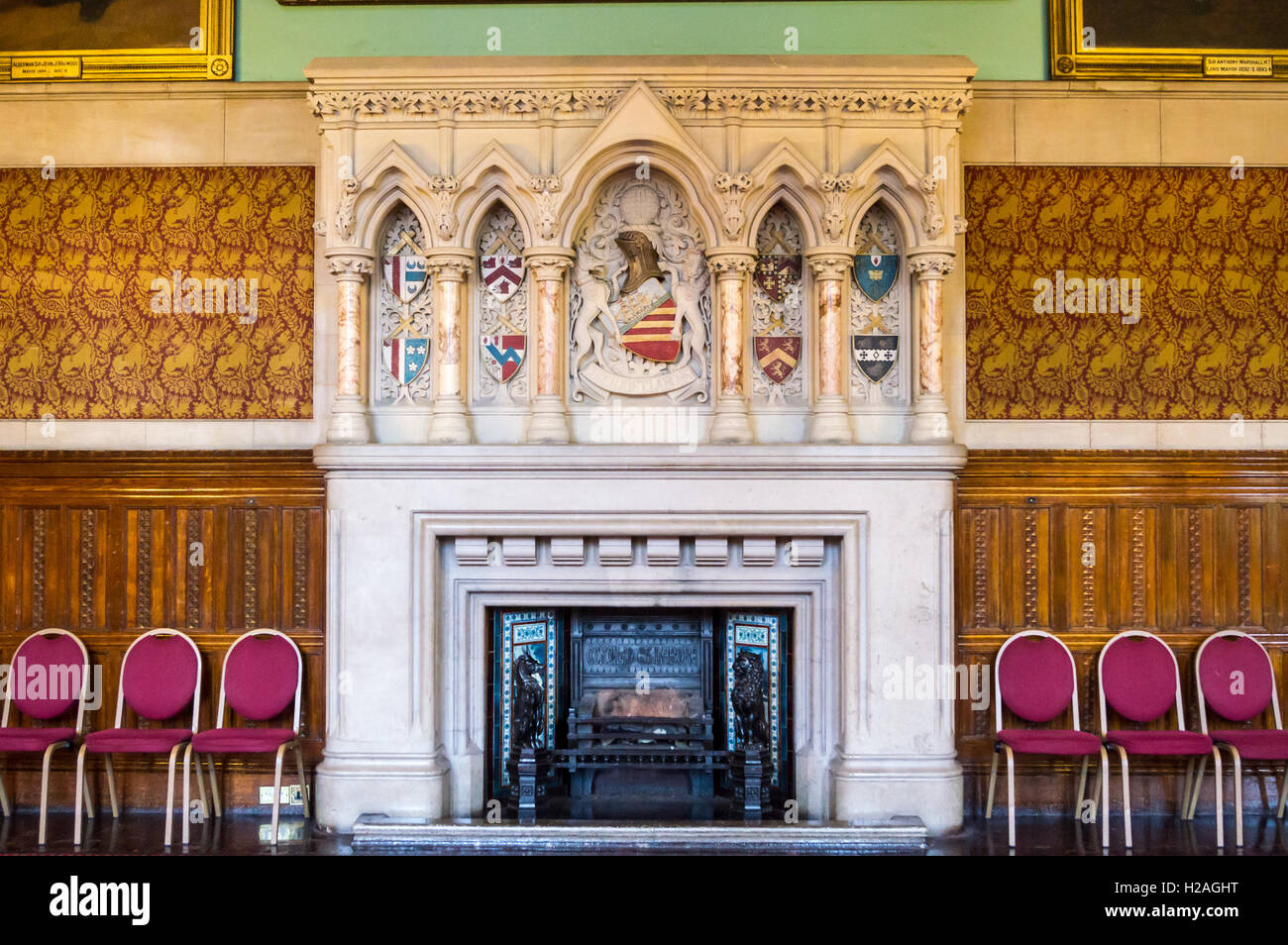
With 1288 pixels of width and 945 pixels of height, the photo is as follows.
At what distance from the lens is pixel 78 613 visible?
6.52m

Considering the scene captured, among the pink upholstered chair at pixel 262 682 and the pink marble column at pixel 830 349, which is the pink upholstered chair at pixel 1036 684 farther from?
the pink upholstered chair at pixel 262 682

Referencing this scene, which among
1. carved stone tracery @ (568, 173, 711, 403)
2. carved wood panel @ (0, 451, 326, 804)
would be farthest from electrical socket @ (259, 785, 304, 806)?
carved stone tracery @ (568, 173, 711, 403)

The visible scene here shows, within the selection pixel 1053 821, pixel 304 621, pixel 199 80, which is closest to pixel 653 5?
pixel 199 80

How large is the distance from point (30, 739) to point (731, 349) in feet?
13.7

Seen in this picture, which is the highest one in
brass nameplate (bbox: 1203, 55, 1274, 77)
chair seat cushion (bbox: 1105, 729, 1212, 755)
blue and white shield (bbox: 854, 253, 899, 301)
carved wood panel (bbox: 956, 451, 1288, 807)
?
brass nameplate (bbox: 1203, 55, 1274, 77)

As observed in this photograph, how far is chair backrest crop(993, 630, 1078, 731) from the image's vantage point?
6.18 metres

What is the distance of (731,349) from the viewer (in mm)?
6145

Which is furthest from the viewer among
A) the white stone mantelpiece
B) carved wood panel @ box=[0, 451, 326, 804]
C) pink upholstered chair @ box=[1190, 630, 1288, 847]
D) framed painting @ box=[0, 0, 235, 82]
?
framed painting @ box=[0, 0, 235, 82]

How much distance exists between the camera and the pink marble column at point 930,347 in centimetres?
607

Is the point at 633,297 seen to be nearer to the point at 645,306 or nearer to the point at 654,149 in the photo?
the point at 645,306

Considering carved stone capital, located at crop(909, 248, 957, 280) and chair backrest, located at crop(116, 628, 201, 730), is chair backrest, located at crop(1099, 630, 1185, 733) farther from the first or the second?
chair backrest, located at crop(116, 628, 201, 730)

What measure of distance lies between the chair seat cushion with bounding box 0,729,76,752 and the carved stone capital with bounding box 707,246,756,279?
423cm

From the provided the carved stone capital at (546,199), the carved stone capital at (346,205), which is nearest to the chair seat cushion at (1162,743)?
the carved stone capital at (546,199)

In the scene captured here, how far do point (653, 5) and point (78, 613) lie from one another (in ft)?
15.6
